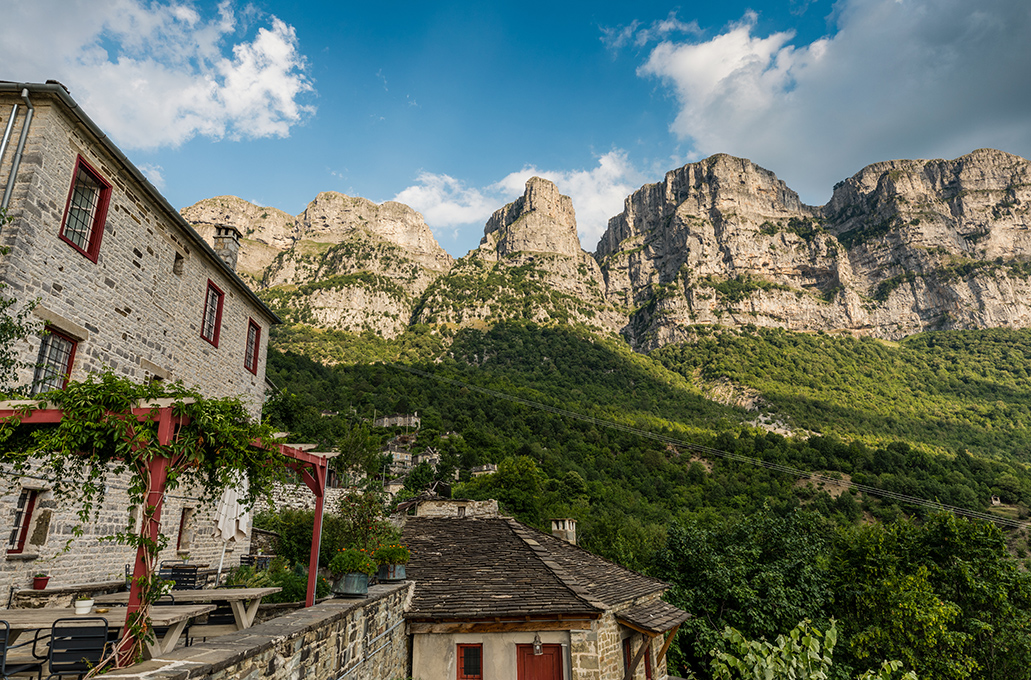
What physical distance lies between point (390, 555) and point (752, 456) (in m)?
61.5

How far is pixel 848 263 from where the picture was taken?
407ft

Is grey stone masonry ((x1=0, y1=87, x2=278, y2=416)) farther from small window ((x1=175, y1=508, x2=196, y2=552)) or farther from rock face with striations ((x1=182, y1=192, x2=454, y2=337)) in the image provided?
rock face with striations ((x1=182, y1=192, x2=454, y2=337))

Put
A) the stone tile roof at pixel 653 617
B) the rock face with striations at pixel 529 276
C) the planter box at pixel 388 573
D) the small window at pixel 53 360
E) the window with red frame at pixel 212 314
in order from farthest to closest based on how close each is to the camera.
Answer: the rock face with striations at pixel 529 276
the window with red frame at pixel 212 314
the stone tile roof at pixel 653 617
the planter box at pixel 388 573
the small window at pixel 53 360

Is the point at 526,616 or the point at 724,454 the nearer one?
the point at 526,616

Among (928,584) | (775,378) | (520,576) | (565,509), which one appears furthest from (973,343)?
(520,576)

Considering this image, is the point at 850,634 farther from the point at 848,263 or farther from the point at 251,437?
the point at 848,263

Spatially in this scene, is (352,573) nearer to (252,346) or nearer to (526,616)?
(526,616)

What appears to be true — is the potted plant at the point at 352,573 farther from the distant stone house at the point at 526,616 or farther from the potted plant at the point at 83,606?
the potted plant at the point at 83,606

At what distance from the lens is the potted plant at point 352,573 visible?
22.3 ft

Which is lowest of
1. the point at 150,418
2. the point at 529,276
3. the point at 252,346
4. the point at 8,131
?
the point at 150,418

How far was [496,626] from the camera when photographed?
351 inches

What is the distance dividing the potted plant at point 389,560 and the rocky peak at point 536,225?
124906 mm

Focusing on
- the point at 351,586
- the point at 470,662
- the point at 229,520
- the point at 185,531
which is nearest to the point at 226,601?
the point at 351,586

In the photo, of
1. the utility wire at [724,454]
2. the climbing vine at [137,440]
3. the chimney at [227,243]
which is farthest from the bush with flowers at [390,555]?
the utility wire at [724,454]
